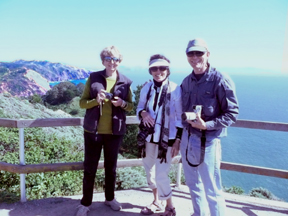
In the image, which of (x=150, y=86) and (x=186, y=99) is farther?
(x=150, y=86)

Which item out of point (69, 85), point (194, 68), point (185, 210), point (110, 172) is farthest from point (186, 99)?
point (69, 85)

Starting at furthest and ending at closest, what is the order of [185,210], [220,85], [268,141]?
[268,141] < [185,210] < [220,85]

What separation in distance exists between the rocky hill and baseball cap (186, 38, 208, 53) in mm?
16438

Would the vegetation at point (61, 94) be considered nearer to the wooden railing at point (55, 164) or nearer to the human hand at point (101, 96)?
the wooden railing at point (55, 164)

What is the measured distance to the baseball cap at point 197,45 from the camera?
2406mm

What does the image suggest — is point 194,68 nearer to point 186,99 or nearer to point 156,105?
point 186,99

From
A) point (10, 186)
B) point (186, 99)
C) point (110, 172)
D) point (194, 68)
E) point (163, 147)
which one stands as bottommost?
point (10, 186)

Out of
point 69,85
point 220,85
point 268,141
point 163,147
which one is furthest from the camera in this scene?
point 268,141

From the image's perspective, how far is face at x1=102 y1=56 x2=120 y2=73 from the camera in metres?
2.91

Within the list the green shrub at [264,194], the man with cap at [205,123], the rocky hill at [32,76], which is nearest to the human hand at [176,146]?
the man with cap at [205,123]

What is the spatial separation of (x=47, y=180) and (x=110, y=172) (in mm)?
1649

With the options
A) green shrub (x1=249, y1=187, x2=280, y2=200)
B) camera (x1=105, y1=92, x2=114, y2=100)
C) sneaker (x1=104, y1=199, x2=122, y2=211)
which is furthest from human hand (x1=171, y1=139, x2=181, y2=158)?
green shrub (x1=249, y1=187, x2=280, y2=200)

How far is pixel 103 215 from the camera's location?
10.6 feet

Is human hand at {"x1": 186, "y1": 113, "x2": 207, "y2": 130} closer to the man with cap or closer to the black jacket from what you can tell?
the man with cap
